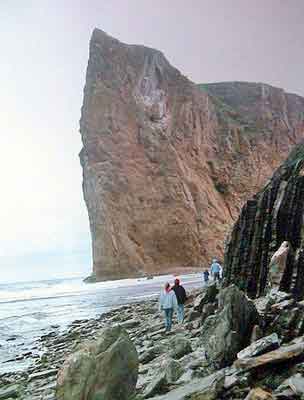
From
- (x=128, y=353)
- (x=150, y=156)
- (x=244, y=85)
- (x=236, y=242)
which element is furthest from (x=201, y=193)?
(x=128, y=353)

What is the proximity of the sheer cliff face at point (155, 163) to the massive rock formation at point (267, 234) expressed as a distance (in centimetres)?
5710

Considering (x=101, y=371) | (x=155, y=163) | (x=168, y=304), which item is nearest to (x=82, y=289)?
(x=155, y=163)

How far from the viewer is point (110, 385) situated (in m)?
5.92

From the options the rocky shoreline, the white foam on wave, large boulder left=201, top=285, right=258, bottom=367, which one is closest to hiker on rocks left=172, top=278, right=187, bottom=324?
the rocky shoreline

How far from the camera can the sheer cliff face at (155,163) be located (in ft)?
249

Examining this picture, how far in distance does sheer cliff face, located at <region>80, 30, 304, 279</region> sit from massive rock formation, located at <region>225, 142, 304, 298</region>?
187ft

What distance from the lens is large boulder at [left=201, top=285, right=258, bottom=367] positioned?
6539 millimetres

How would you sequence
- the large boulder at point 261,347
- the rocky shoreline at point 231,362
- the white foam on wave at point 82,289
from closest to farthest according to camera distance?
the rocky shoreline at point 231,362, the large boulder at point 261,347, the white foam on wave at point 82,289

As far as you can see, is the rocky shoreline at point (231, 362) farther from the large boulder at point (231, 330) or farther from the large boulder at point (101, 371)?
the large boulder at point (101, 371)

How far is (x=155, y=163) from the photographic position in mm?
83500

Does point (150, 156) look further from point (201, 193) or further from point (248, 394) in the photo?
point (248, 394)

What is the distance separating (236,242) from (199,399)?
10255 mm

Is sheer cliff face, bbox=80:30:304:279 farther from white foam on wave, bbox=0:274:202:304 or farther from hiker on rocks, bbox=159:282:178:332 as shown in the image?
hiker on rocks, bbox=159:282:178:332

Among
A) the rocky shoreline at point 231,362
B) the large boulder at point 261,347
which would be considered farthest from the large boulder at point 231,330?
the large boulder at point 261,347
